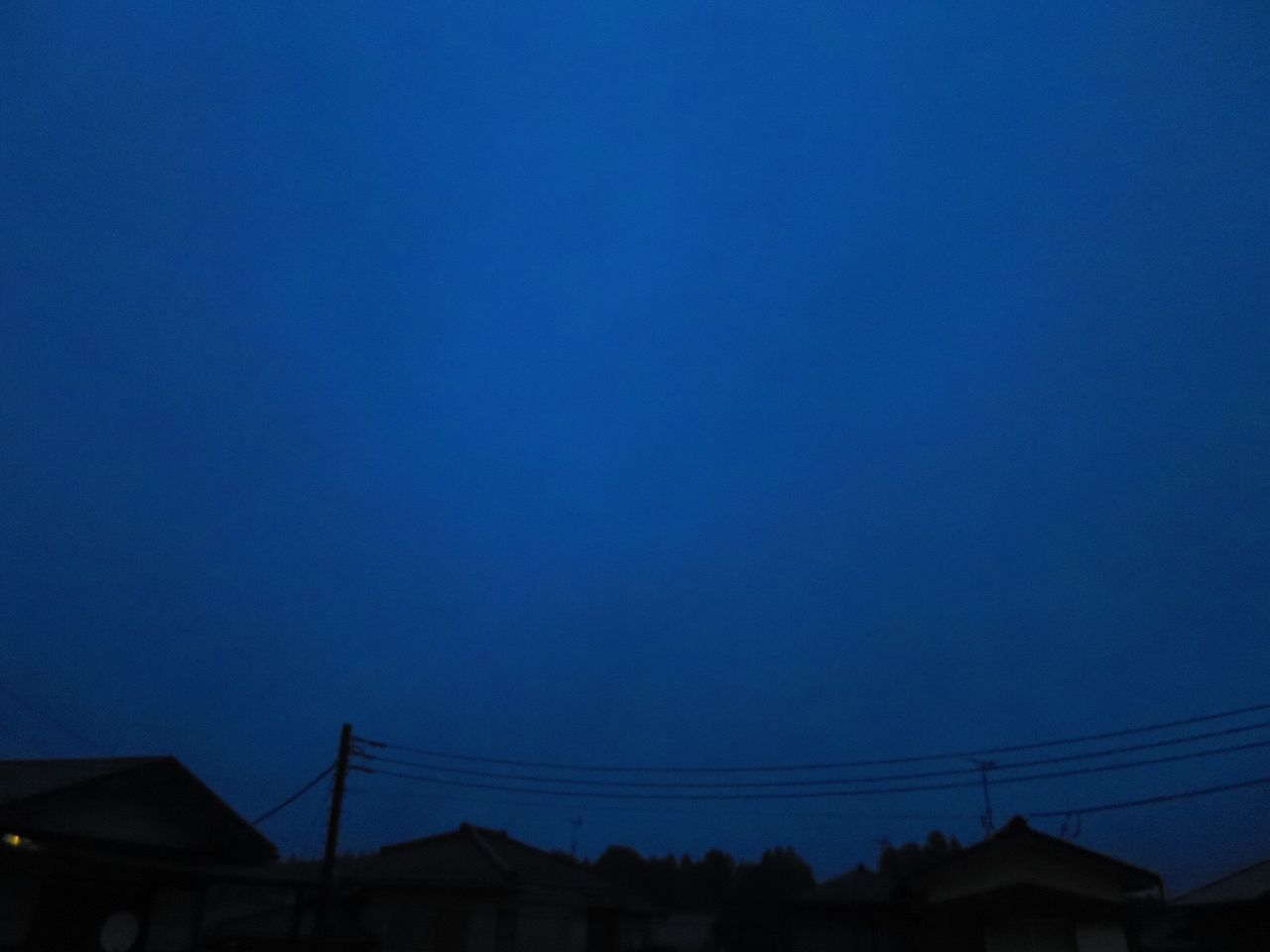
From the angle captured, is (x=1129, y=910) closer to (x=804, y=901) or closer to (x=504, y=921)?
(x=804, y=901)

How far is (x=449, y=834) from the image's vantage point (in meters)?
34.2

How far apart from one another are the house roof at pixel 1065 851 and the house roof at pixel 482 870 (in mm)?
13274

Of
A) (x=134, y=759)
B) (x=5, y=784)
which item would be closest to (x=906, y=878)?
(x=134, y=759)

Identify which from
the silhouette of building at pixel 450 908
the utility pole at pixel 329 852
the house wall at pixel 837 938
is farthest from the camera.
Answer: the house wall at pixel 837 938

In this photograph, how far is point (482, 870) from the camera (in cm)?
2988

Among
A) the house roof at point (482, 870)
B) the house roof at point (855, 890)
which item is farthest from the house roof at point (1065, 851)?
the house roof at point (482, 870)

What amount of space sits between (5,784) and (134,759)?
7.79ft

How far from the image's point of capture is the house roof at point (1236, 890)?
933 inches

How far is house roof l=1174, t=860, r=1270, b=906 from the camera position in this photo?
23705 millimetres

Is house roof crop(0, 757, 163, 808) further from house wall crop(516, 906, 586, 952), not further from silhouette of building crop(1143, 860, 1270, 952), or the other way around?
silhouette of building crop(1143, 860, 1270, 952)

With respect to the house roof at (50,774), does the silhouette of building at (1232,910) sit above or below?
below

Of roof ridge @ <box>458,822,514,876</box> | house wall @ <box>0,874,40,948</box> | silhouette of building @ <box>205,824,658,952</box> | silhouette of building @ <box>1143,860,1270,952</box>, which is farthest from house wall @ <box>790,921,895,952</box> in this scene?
house wall @ <box>0,874,40,948</box>

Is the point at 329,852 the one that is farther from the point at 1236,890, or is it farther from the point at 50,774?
the point at 1236,890

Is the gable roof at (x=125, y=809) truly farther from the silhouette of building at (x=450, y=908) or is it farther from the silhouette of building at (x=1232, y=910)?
the silhouette of building at (x=1232, y=910)
